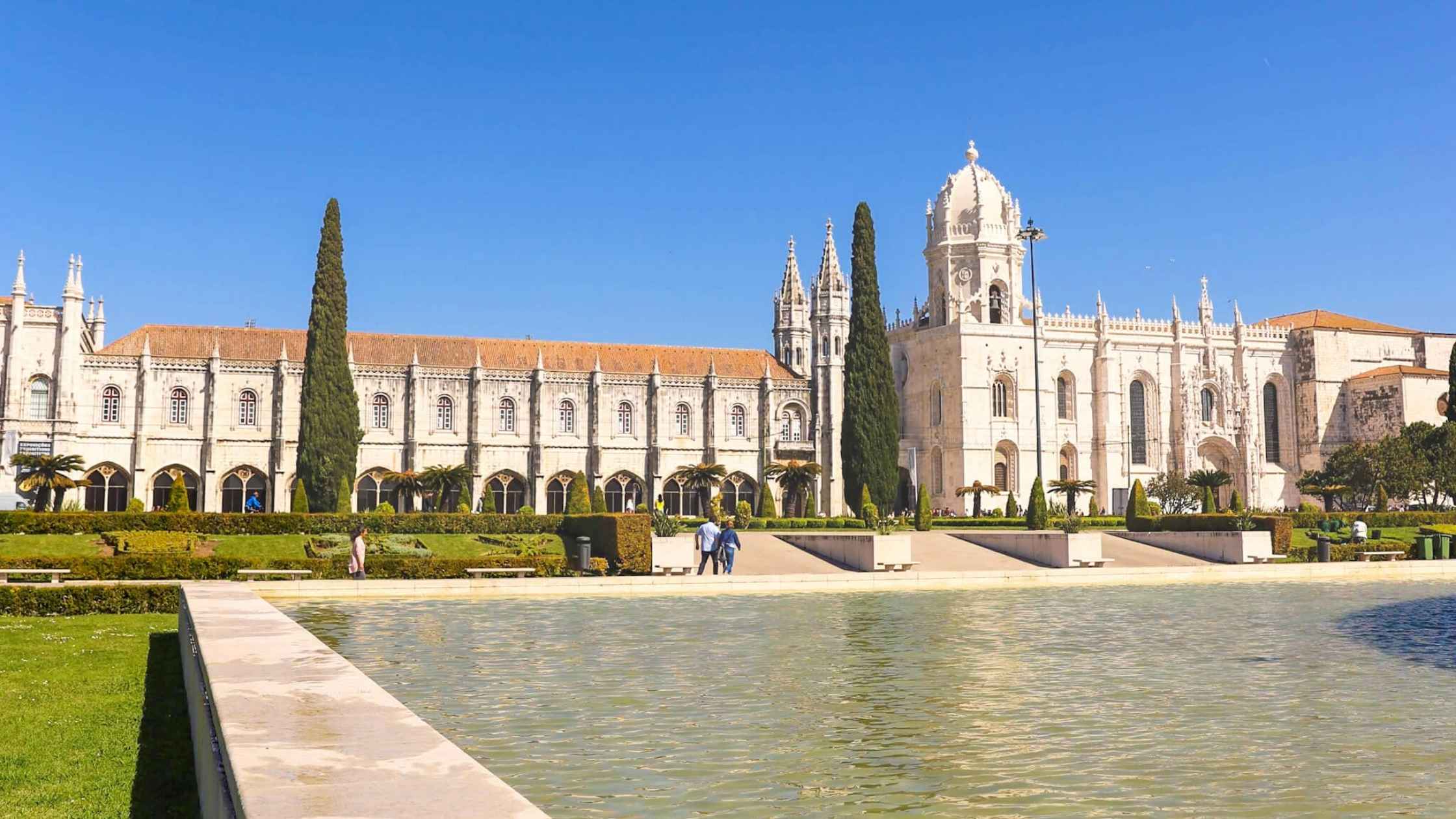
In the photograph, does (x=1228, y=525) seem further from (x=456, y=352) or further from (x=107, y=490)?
(x=107, y=490)

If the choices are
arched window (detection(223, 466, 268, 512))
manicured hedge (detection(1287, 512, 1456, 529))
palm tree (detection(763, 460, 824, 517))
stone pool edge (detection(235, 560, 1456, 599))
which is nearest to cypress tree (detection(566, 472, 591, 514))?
palm tree (detection(763, 460, 824, 517))

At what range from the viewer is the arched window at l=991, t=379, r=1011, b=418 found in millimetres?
68562

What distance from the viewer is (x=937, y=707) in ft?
38.8

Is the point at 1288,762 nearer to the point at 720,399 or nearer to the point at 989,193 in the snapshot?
the point at 720,399

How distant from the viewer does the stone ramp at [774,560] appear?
34.6 m

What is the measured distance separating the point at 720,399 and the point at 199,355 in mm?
26155

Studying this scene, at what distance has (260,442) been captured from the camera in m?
60.0

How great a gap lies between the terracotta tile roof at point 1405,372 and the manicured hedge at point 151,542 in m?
65.2

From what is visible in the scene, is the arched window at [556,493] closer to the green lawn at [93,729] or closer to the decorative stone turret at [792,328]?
the decorative stone turret at [792,328]

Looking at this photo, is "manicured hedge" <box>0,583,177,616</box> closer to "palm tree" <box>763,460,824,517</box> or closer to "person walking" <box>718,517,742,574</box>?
"person walking" <box>718,517,742,574</box>

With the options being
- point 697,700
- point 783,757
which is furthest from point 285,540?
point 783,757

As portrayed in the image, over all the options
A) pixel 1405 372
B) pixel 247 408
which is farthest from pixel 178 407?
pixel 1405 372

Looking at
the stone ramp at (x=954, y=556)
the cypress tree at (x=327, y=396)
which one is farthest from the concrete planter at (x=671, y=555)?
the cypress tree at (x=327, y=396)

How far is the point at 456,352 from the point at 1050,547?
3948 centimetres
